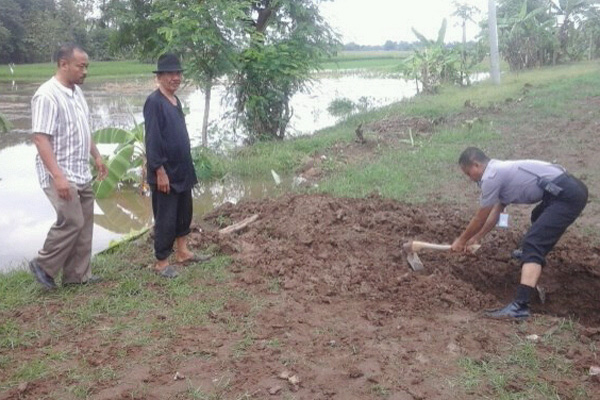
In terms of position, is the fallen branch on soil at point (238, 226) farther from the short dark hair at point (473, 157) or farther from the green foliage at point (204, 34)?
the green foliage at point (204, 34)

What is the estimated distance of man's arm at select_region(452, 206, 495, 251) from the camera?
4.73 metres

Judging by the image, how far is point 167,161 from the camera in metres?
5.10

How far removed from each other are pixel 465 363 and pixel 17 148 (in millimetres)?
11666

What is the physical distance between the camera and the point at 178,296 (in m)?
4.88

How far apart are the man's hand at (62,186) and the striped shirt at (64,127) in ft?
0.53

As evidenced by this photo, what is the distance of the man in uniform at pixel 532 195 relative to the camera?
4590 millimetres

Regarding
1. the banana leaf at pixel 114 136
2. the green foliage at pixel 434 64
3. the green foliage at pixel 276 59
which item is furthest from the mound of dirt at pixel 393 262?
the green foliage at pixel 434 64

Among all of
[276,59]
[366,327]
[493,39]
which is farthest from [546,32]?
[366,327]

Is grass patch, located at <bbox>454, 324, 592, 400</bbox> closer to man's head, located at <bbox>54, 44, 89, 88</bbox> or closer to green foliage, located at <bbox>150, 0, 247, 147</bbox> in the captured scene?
man's head, located at <bbox>54, 44, 89, 88</bbox>

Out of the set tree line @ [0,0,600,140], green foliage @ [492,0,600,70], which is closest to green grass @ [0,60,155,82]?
tree line @ [0,0,600,140]

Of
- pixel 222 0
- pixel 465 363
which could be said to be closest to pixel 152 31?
pixel 222 0

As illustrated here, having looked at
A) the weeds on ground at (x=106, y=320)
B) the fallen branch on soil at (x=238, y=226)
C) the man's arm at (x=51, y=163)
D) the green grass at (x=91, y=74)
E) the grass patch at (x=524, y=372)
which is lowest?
the grass patch at (x=524, y=372)

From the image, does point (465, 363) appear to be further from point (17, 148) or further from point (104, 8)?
point (104, 8)

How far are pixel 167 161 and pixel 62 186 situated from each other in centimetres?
88
